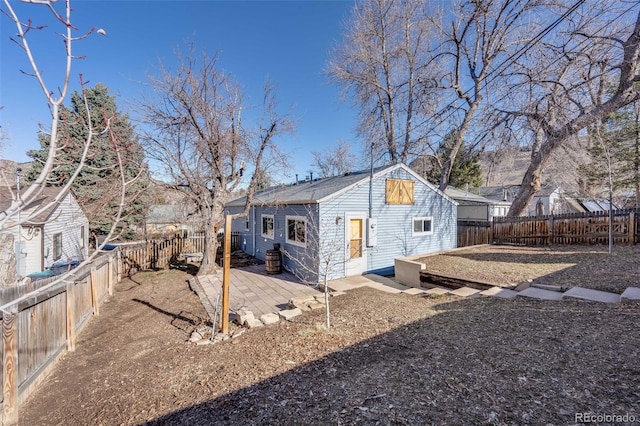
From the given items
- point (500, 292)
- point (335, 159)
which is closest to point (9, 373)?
point (500, 292)

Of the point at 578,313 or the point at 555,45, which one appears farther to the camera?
the point at 555,45

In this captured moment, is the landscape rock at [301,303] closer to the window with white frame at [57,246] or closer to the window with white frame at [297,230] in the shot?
the window with white frame at [297,230]

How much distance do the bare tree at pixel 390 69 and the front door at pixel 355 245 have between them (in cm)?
937

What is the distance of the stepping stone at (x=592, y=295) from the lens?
5098mm

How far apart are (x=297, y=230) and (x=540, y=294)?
6.71m

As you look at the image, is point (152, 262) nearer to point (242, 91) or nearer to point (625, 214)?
point (242, 91)

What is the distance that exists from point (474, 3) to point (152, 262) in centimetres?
1825

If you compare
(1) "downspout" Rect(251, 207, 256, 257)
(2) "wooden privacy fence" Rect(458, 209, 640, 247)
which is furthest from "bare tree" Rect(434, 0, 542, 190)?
(1) "downspout" Rect(251, 207, 256, 257)

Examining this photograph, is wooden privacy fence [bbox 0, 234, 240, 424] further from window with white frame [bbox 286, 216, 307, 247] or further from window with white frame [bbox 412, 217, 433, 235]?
window with white frame [bbox 412, 217, 433, 235]

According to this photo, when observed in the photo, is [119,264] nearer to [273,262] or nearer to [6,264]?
[6,264]

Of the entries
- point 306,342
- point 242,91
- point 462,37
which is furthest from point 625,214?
point 242,91

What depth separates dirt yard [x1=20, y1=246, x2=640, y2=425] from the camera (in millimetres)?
2578

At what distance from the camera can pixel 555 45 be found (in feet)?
38.2

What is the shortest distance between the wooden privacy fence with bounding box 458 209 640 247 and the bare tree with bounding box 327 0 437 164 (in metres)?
5.79
